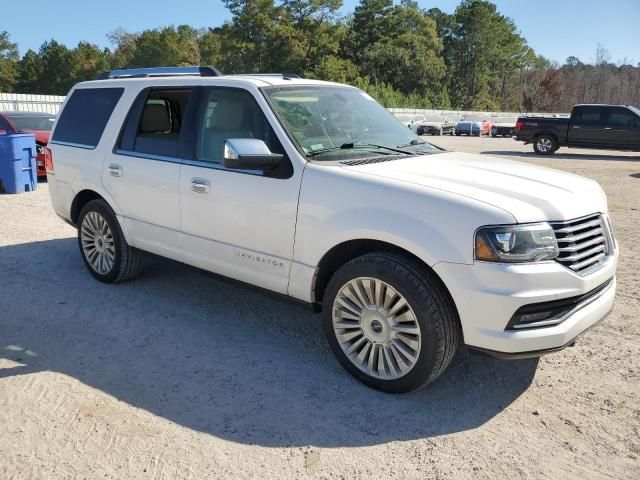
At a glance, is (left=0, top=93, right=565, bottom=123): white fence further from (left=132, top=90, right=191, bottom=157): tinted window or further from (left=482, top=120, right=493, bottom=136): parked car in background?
(left=132, top=90, right=191, bottom=157): tinted window

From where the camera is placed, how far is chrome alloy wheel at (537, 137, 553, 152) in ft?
72.6

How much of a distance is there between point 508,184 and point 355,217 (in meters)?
0.96

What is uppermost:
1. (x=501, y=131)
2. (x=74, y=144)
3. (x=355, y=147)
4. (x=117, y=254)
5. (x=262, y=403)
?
(x=355, y=147)

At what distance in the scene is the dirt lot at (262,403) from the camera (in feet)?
9.47

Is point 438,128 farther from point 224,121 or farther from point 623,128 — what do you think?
point 224,121

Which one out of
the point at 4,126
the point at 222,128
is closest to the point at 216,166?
the point at 222,128

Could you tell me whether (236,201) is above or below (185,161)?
below

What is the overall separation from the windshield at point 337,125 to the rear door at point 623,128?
742 inches

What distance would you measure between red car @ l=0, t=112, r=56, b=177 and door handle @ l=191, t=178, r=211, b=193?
8440mm

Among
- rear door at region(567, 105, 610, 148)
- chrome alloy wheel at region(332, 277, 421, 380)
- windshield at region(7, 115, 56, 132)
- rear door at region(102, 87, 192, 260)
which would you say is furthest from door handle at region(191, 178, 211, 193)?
rear door at region(567, 105, 610, 148)

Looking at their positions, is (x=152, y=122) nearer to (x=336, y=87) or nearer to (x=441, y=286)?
(x=336, y=87)

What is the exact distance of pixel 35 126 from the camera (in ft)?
40.7

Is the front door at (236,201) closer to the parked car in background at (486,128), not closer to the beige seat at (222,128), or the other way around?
the beige seat at (222,128)

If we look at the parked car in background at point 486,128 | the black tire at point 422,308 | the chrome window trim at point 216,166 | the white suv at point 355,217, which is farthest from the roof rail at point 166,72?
the parked car in background at point 486,128
